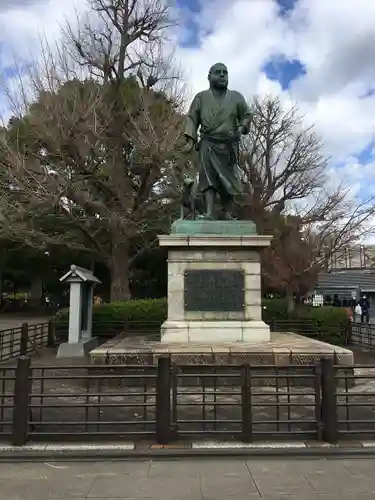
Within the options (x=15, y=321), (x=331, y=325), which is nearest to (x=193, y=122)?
(x=331, y=325)

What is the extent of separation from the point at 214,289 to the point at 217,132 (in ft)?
12.2

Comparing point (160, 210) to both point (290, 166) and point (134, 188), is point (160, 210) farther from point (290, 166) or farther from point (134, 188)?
point (290, 166)

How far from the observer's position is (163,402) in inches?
251

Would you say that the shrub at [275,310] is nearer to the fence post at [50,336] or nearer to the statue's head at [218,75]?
the fence post at [50,336]

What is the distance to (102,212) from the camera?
23109 millimetres

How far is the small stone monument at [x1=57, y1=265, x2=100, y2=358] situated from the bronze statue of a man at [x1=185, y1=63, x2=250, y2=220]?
274 inches

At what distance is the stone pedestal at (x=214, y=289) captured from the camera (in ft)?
36.6

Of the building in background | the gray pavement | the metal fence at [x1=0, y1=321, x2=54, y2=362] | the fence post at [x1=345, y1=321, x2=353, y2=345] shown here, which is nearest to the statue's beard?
the gray pavement

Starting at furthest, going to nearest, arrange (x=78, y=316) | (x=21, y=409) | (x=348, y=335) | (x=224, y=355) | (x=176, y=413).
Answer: (x=348, y=335) < (x=78, y=316) < (x=224, y=355) < (x=176, y=413) < (x=21, y=409)

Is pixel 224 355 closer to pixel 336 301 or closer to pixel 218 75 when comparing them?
pixel 218 75

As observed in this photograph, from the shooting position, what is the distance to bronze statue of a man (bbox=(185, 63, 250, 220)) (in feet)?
40.0

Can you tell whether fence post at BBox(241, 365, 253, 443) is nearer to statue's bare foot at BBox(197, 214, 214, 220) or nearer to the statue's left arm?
statue's bare foot at BBox(197, 214, 214, 220)

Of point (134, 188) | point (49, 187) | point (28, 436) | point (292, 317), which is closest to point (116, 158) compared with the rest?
point (134, 188)

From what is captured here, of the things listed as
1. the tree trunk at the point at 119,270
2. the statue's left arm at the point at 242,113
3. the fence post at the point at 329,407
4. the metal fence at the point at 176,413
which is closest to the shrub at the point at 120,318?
the tree trunk at the point at 119,270
